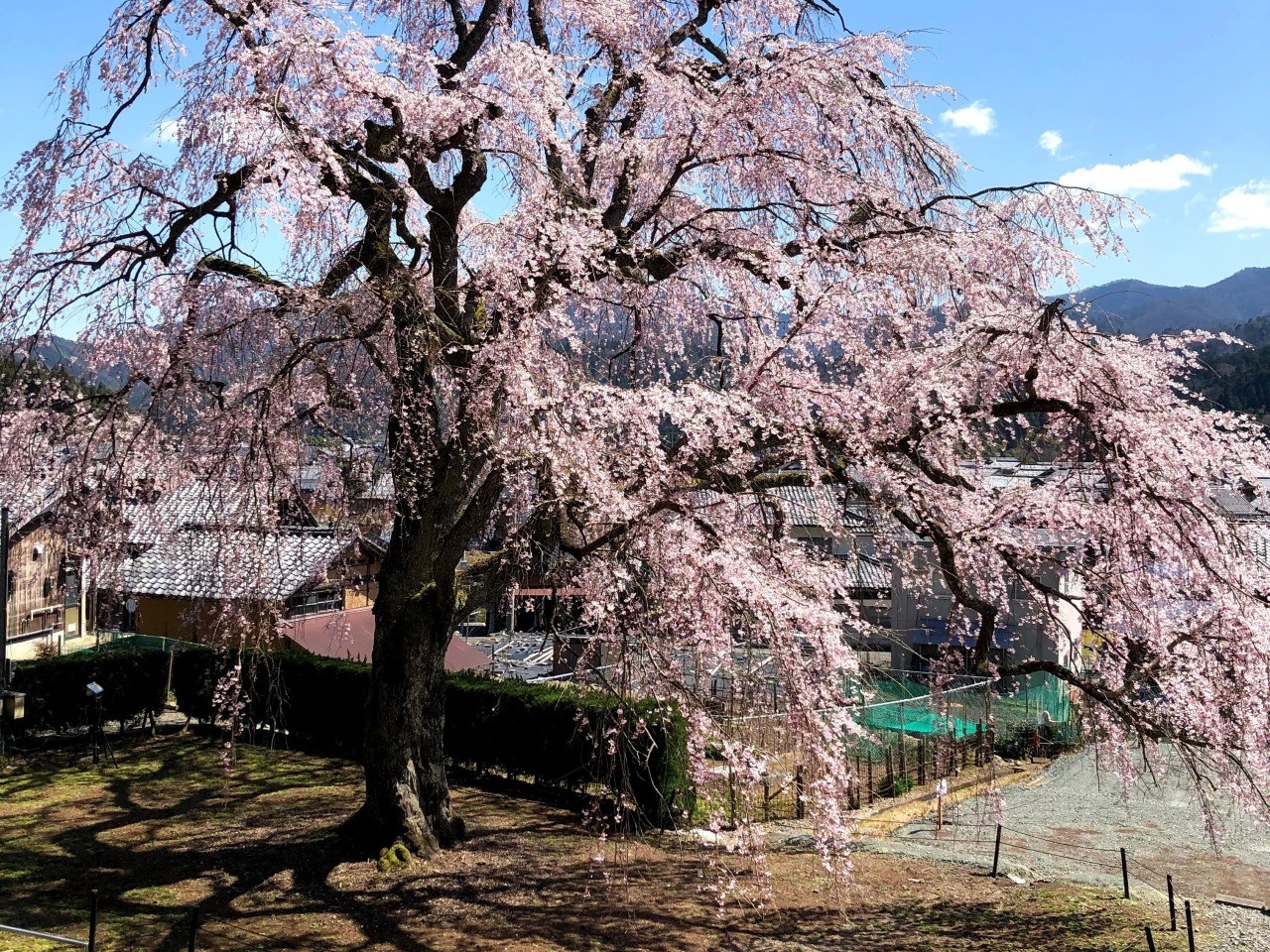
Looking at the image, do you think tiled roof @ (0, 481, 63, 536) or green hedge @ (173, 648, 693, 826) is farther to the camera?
green hedge @ (173, 648, 693, 826)

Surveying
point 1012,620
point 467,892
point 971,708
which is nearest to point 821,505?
point 467,892

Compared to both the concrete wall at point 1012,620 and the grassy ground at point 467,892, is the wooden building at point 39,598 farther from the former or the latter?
the concrete wall at point 1012,620

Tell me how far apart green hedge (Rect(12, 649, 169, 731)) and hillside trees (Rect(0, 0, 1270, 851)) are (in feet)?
21.3

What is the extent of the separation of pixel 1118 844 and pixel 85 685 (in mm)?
14835

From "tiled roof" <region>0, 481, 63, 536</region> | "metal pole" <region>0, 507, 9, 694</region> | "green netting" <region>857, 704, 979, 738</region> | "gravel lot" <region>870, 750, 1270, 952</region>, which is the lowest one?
"gravel lot" <region>870, 750, 1270, 952</region>

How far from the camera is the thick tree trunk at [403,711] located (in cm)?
816

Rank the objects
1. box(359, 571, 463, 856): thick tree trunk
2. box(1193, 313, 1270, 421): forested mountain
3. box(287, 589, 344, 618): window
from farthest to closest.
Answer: box(1193, 313, 1270, 421): forested mountain, box(287, 589, 344, 618): window, box(359, 571, 463, 856): thick tree trunk

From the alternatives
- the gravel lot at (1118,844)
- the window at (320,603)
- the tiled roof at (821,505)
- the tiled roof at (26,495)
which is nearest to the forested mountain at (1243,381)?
the gravel lot at (1118,844)

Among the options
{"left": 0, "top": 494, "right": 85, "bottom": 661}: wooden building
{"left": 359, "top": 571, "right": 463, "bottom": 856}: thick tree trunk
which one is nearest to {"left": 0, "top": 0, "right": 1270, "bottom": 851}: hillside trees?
{"left": 359, "top": 571, "right": 463, "bottom": 856}: thick tree trunk

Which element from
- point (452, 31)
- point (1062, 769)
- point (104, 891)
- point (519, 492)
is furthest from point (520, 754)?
point (1062, 769)

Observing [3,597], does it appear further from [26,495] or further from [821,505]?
[821,505]

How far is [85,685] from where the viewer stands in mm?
13547

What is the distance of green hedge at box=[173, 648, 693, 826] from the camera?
979cm

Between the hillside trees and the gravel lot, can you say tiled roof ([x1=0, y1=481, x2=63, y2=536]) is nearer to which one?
the hillside trees
